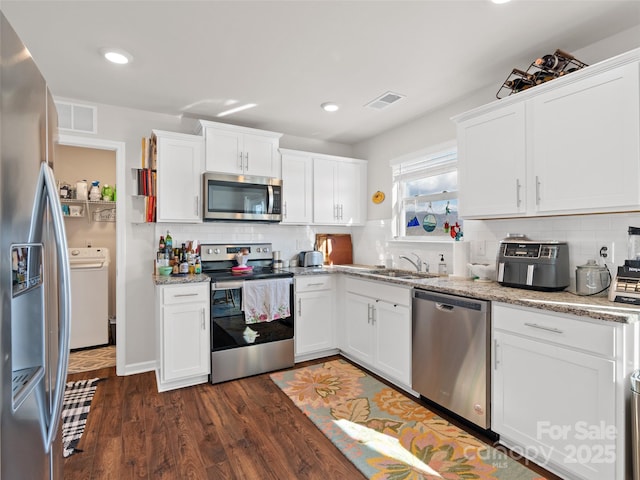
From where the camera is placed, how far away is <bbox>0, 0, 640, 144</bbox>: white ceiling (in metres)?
1.89

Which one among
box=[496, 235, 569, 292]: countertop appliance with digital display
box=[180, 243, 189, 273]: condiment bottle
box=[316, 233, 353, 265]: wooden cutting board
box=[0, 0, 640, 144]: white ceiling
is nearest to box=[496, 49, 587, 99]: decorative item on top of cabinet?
box=[0, 0, 640, 144]: white ceiling

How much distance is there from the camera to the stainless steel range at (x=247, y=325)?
9.95 feet

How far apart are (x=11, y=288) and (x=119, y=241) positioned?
2.71 meters

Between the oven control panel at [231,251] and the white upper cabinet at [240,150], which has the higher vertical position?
the white upper cabinet at [240,150]

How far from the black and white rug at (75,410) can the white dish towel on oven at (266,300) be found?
4.39 feet

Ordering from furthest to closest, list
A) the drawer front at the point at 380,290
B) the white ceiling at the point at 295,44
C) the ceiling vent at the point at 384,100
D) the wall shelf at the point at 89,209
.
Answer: the wall shelf at the point at 89,209 < the ceiling vent at the point at 384,100 < the drawer front at the point at 380,290 < the white ceiling at the point at 295,44

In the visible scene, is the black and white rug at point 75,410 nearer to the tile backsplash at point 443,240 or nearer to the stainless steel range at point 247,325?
the stainless steel range at point 247,325

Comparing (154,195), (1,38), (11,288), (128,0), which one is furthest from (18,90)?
(154,195)

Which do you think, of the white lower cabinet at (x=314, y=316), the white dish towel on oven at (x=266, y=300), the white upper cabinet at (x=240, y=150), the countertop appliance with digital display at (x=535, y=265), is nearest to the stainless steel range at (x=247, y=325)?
the white dish towel on oven at (x=266, y=300)

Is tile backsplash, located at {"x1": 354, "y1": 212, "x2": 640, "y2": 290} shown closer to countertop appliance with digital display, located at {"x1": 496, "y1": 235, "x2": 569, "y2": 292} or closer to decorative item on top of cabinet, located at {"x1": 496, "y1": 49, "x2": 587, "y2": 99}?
countertop appliance with digital display, located at {"x1": 496, "y1": 235, "x2": 569, "y2": 292}

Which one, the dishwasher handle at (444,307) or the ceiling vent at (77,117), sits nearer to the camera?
the dishwasher handle at (444,307)

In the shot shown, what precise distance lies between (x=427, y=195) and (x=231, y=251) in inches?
83.7

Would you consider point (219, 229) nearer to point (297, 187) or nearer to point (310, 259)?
point (297, 187)

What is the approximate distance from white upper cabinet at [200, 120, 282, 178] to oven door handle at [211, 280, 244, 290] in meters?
1.10
